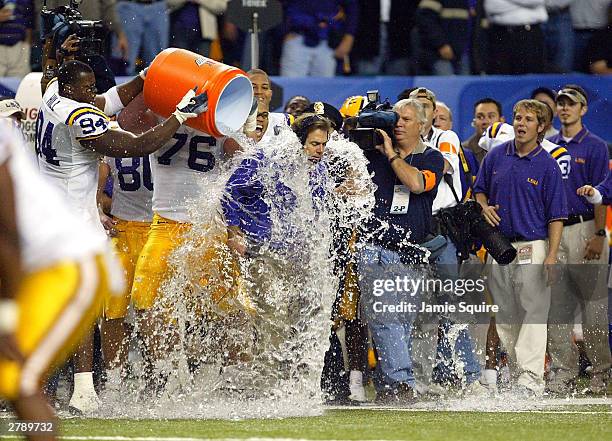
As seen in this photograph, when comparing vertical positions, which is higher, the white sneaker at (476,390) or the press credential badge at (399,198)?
the press credential badge at (399,198)

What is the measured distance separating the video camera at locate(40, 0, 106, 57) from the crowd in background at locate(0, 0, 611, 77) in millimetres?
2747

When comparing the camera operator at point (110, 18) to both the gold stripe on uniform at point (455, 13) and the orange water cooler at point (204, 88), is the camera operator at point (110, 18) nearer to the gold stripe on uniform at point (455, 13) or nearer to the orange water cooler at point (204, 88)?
the gold stripe on uniform at point (455, 13)

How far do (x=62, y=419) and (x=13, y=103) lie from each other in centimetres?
238

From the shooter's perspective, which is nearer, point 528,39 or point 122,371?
point 122,371

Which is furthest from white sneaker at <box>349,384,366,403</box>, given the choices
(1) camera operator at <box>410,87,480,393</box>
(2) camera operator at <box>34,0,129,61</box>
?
(2) camera operator at <box>34,0,129,61</box>

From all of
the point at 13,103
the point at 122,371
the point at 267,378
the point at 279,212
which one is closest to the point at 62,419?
the point at 122,371

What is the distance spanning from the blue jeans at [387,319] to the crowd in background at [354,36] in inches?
134

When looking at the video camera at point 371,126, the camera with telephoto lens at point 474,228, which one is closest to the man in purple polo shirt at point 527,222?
the camera with telephoto lens at point 474,228

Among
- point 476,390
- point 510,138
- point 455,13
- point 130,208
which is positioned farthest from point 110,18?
point 476,390

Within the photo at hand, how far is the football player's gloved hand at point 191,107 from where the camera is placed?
6.95 metres

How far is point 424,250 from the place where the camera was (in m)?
7.98

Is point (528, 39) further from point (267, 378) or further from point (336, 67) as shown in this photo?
point (267, 378)

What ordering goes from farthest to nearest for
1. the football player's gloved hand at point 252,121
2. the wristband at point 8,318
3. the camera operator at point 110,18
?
the camera operator at point 110,18 → the football player's gloved hand at point 252,121 → the wristband at point 8,318

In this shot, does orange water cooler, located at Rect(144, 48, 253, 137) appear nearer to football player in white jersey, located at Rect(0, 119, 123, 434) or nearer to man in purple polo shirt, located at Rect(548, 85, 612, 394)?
man in purple polo shirt, located at Rect(548, 85, 612, 394)
